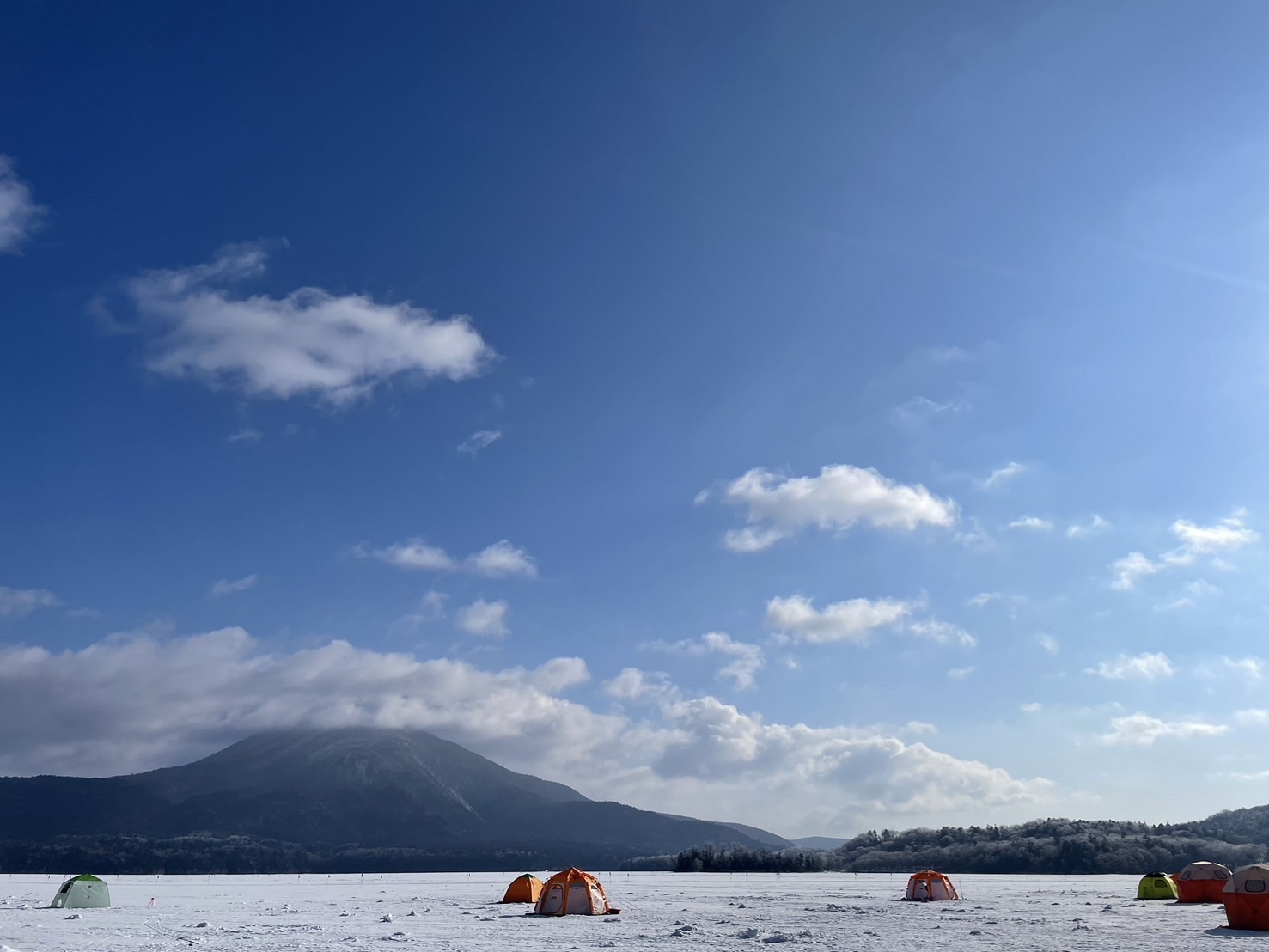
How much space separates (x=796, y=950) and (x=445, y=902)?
1859 inches

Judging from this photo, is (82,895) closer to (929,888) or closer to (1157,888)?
(929,888)

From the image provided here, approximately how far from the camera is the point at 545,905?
191 feet

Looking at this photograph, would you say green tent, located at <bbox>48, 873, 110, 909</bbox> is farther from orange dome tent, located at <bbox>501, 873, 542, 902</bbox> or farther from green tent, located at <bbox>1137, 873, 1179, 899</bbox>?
green tent, located at <bbox>1137, 873, 1179, 899</bbox>

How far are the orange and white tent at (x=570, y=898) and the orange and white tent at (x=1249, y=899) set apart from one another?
36.4 meters

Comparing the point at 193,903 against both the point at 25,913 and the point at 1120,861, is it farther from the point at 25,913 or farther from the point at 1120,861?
the point at 1120,861

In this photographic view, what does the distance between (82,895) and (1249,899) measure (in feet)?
242

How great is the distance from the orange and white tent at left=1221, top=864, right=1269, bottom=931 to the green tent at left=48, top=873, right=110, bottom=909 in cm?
7205

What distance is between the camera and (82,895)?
6303 centimetres

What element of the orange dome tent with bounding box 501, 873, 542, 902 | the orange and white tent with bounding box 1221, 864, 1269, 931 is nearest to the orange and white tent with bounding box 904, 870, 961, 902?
the orange and white tent with bounding box 1221, 864, 1269, 931

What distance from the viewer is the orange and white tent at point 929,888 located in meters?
75.5

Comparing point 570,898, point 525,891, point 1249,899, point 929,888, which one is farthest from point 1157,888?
point 525,891

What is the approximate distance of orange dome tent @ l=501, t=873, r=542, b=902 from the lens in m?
69.2

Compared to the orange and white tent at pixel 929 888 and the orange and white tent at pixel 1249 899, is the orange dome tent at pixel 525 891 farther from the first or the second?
the orange and white tent at pixel 1249 899

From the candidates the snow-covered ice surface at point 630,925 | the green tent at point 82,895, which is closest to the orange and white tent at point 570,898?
the snow-covered ice surface at point 630,925
